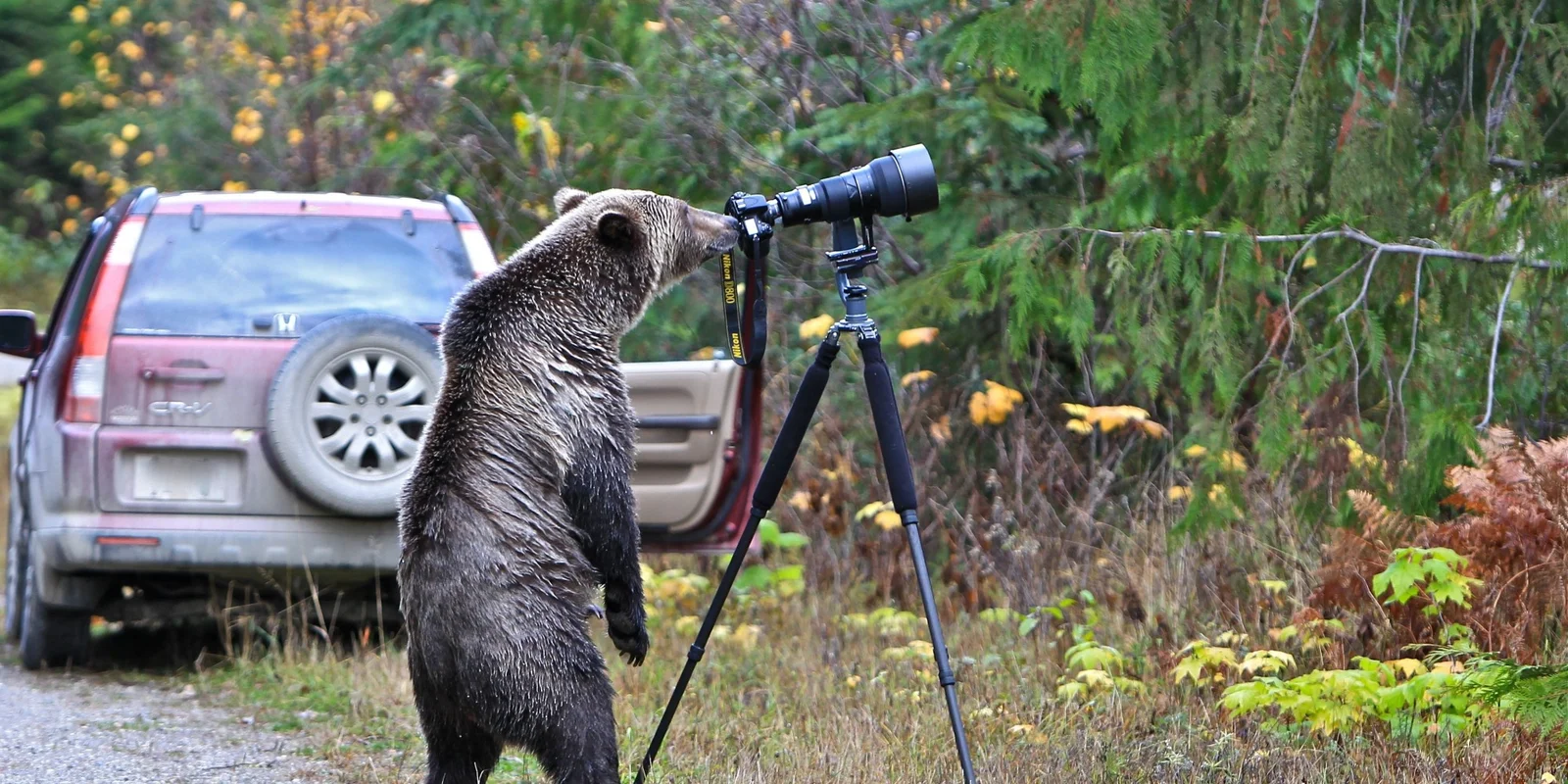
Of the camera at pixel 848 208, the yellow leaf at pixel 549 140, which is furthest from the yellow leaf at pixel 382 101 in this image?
the camera at pixel 848 208

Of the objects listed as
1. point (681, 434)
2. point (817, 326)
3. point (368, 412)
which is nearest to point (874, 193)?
point (681, 434)

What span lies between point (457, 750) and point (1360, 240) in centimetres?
363

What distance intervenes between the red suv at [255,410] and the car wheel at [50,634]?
0.03 ft

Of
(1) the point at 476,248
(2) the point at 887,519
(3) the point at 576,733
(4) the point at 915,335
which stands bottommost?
(2) the point at 887,519

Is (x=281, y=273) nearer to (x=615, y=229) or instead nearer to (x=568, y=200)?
(x=568, y=200)

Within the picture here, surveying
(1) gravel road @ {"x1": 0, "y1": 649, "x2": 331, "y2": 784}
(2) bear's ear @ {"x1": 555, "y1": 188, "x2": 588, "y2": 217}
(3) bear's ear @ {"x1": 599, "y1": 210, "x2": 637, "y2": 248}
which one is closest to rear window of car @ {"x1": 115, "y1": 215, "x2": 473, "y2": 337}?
(1) gravel road @ {"x1": 0, "y1": 649, "x2": 331, "y2": 784}

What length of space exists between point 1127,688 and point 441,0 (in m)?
6.80

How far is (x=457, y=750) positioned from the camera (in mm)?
4176

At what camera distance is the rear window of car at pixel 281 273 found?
22.0 feet

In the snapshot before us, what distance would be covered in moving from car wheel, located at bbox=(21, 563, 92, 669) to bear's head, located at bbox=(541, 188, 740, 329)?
3.73 meters

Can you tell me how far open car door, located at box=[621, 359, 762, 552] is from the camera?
669 cm

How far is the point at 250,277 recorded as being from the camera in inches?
271

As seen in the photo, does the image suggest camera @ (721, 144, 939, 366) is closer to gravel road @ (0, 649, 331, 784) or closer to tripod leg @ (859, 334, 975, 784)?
tripod leg @ (859, 334, 975, 784)

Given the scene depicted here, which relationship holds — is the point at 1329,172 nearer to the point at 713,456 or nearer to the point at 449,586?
the point at 713,456
